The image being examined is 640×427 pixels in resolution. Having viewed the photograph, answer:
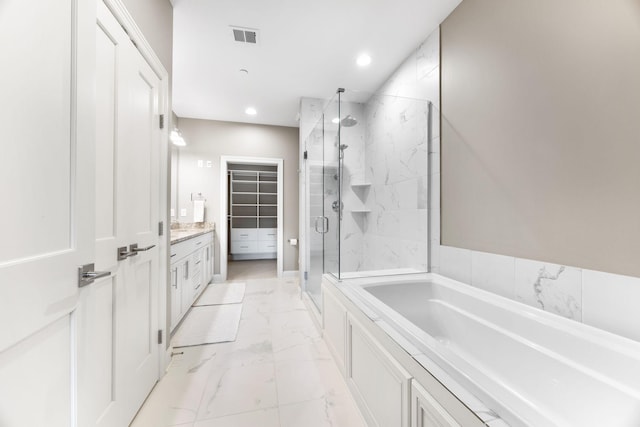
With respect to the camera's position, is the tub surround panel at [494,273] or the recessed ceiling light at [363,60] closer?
the tub surround panel at [494,273]

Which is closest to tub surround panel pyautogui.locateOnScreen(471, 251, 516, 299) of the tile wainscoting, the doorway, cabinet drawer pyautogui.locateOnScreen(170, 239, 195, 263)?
the tile wainscoting

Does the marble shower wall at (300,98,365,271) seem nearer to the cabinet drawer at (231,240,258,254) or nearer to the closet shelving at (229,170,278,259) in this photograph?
the closet shelving at (229,170,278,259)

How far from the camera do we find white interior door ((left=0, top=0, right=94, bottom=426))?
24.5 inches

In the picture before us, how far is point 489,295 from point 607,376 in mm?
578

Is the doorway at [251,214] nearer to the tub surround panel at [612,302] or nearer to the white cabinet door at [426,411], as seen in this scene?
the white cabinet door at [426,411]

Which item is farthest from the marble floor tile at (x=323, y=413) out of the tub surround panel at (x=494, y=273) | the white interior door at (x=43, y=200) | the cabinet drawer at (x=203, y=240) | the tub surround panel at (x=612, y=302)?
the cabinet drawer at (x=203, y=240)

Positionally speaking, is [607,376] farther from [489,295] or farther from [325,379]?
[325,379]

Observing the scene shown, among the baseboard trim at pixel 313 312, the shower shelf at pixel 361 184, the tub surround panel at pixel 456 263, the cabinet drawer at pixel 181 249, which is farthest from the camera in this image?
the shower shelf at pixel 361 184

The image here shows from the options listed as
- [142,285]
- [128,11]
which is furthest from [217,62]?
[142,285]

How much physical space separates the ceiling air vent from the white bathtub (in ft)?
7.38

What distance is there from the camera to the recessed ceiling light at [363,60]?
2.44m

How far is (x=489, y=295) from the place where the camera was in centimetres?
152

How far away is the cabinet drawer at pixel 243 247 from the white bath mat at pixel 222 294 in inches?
70.6

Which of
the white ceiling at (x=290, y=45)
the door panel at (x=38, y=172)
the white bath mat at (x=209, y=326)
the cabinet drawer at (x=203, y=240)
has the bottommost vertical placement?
the white bath mat at (x=209, y=326)
